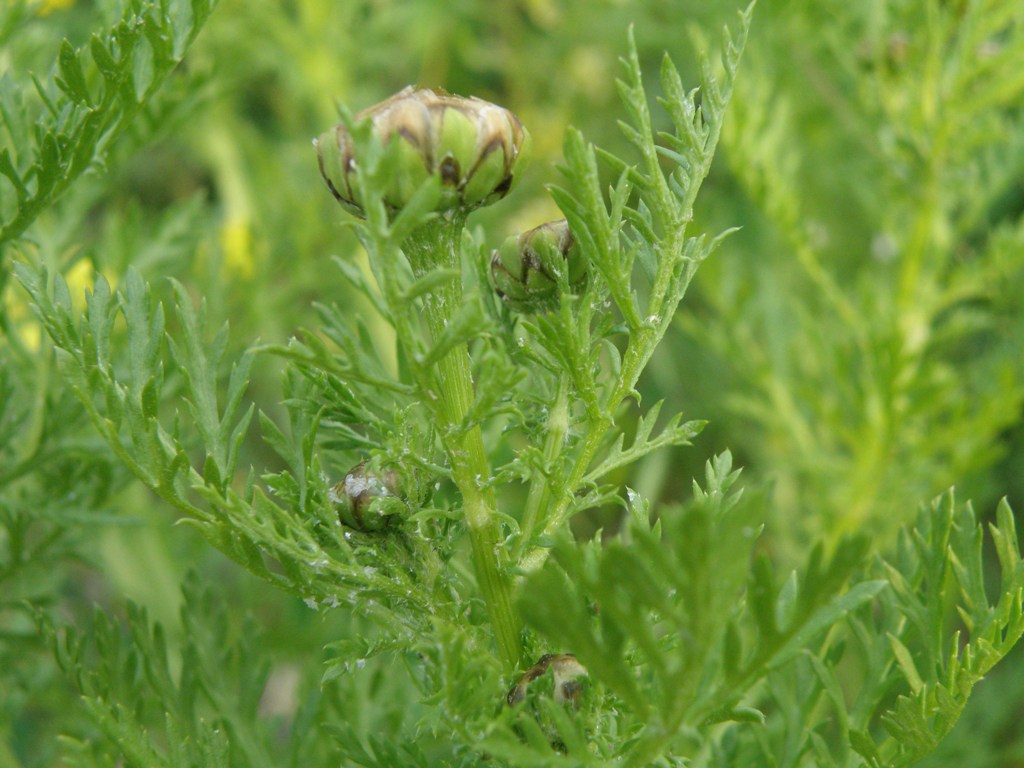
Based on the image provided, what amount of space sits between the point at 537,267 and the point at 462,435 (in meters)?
0.10

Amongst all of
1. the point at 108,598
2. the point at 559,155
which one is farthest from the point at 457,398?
the point at 559,155

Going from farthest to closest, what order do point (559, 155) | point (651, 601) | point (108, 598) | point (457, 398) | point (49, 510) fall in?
1. point (559, 155)
2. point (108, 598)
3. point (49, 510)
4. point (457, 398)
5. point (651, 601)

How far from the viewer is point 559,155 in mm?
2031

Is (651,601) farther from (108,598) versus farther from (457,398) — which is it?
(108,598)

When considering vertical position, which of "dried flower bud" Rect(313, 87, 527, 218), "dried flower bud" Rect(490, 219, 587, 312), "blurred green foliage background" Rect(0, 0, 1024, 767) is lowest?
"blurred green foliage background" Rect(0, 0, 1024, 767)

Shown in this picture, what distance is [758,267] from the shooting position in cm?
179

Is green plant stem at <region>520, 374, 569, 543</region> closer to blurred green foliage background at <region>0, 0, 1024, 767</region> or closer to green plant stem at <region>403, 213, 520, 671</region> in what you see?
green plant stem at <region>403, 213, 520, 671</region>

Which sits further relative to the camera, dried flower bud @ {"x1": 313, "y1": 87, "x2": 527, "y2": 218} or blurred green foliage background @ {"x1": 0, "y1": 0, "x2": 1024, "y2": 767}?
blurred green foliage background @ {"x1": 0, "y1": 0, "x2": 1024, "y2": 767}

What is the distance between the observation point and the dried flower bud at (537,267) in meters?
0.54

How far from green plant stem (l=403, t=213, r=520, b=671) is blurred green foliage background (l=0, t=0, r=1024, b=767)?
0.77 feet

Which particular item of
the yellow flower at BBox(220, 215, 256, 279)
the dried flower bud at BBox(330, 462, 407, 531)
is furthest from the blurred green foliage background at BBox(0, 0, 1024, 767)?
the dried flower bud at BBox(330, 462, 407, 531)

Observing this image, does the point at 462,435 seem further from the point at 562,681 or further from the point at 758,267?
the point at 758,267

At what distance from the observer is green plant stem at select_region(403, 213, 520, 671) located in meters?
0.52

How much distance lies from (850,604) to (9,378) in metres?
0.67
